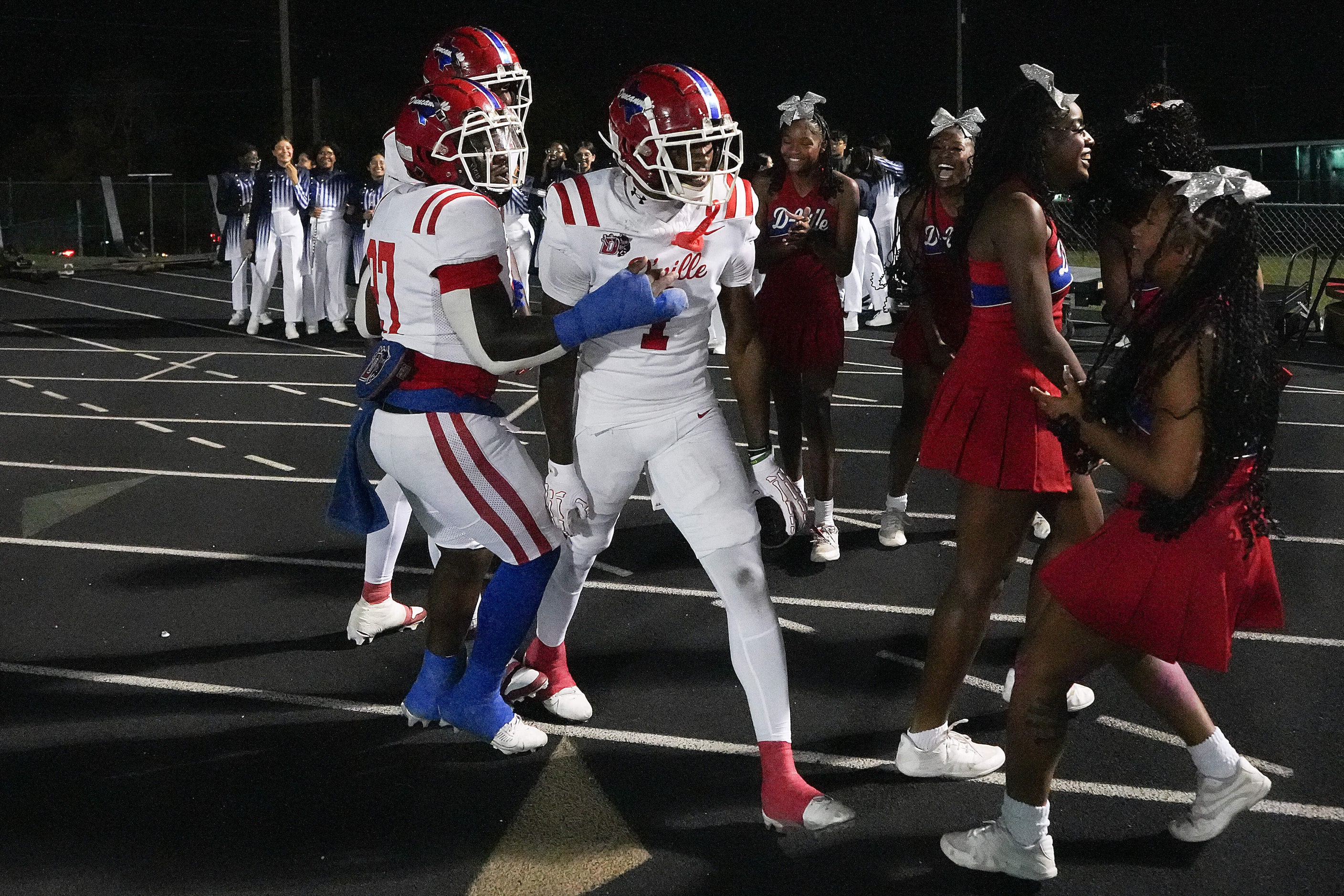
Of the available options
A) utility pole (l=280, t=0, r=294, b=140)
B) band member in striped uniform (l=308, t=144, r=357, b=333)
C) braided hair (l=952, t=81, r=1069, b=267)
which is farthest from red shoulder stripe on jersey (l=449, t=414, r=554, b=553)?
utility pole (l=280, t=0, r=294, b=140)

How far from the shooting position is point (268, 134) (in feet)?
164

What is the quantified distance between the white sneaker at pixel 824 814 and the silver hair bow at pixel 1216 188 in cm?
176

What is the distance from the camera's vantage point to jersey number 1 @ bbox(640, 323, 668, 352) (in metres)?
3.75

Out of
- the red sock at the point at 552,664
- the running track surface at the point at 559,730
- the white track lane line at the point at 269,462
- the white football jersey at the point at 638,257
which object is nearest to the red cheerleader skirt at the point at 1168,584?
the running track surface at the point at 559,730

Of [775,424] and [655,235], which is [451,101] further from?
[775,424]

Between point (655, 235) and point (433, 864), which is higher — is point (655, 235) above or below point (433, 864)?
above

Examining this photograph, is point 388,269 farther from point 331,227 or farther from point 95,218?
point 95,218

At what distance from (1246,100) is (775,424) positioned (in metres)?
36.6

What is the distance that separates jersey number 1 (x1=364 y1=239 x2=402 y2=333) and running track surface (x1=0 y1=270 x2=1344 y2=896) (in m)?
1.38

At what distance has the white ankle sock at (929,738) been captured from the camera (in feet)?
12.9

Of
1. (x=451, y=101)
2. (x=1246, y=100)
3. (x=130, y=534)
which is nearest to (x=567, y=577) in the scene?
(x=451, y=101)

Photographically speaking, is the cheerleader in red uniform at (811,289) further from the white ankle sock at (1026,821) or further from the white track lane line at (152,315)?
the white track lane line at (152,315)

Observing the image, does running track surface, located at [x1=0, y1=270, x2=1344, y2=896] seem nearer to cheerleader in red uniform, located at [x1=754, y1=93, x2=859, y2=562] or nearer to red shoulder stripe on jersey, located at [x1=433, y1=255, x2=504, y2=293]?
cheerleader in red uniform, located at [x1=754, y1=93, x2=859, y2=562]

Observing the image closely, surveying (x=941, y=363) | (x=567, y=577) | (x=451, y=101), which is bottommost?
(x=567, y=577)
